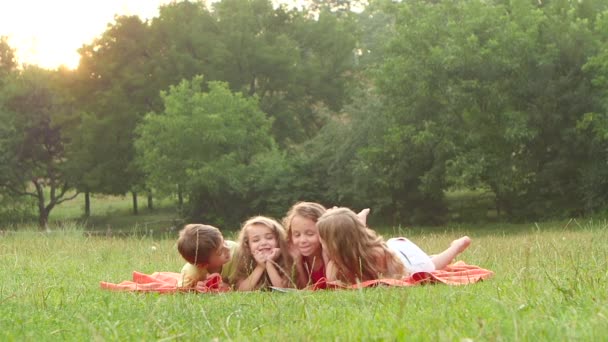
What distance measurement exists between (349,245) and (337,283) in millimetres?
→ 445

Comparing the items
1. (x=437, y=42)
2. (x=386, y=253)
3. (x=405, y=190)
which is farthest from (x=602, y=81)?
(x=386, y=253)

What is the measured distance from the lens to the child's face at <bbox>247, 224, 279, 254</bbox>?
25.6 ft

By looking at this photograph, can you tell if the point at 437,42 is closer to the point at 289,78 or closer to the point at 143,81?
the point at 289,78

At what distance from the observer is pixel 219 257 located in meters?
8.02

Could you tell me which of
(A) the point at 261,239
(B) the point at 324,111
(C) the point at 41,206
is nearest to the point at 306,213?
(A) the point at 261,239

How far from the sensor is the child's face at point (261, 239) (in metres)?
7.79

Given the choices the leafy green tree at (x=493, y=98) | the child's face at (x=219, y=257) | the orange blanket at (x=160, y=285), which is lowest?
the orange blanket at (x=160, y=285)

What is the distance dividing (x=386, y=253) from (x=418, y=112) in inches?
1087

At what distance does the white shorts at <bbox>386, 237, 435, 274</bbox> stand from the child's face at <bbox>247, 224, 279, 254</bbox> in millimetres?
1119

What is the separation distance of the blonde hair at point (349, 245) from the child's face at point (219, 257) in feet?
3.51

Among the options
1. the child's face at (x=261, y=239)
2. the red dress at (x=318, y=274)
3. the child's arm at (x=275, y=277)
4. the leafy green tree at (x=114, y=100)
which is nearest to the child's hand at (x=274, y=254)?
the child's face at (x=261, y=239)

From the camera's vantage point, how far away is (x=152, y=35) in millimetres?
44375

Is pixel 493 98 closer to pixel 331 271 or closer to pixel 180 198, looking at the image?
pixel 180 198

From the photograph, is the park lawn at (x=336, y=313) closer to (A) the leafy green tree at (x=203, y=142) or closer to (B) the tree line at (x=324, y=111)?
(B) the tree line at (x=324, y=111)
